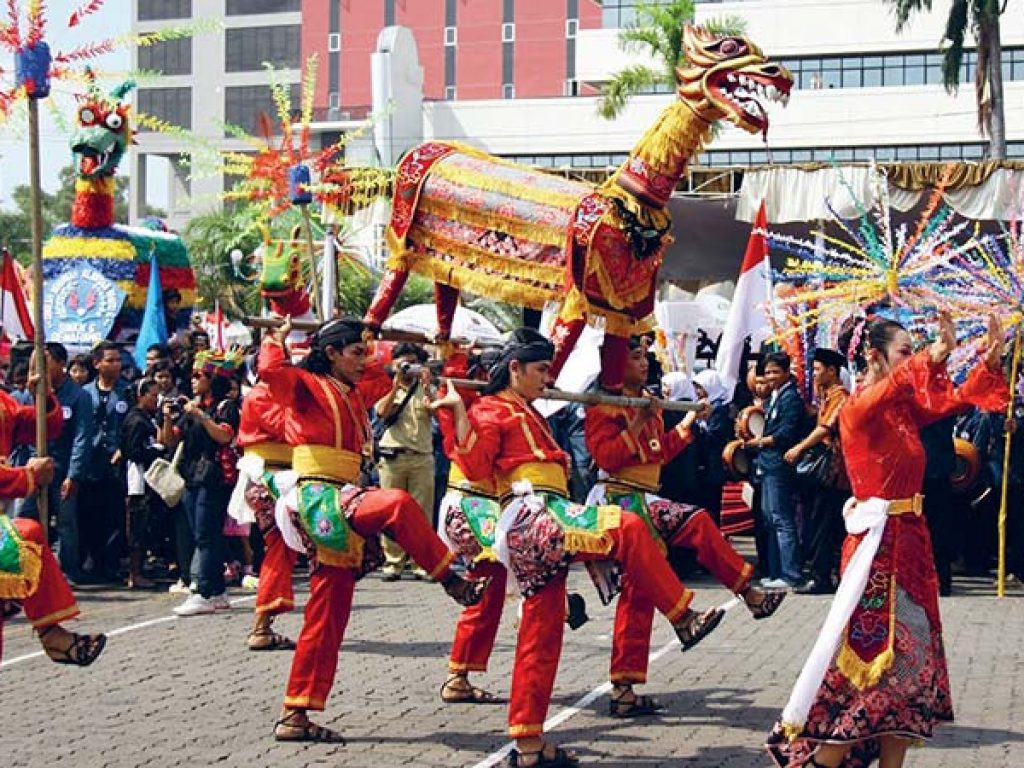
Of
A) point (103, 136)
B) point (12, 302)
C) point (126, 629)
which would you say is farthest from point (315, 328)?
point (103, 136)

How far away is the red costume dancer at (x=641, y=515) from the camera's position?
904 centimetres

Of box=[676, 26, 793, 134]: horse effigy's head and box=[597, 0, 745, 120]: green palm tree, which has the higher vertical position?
box=[597, 0, 745, 120]: green palm tree

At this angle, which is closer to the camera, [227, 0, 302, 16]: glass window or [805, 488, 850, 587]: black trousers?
[805, 488, 850, 587]: black trousers

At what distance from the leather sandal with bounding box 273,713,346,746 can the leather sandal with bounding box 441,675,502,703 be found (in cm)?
104

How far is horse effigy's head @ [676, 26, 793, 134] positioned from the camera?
9992 millimetres

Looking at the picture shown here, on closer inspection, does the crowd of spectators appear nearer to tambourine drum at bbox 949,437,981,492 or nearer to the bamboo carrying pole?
tambourine drum at bbox 949,437,981,492

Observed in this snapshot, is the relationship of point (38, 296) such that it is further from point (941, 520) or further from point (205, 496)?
point (941, 520)

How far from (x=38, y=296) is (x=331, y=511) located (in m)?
1.72

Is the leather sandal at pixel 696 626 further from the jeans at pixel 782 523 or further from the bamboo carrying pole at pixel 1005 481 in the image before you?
the jeans at pixel 782 523

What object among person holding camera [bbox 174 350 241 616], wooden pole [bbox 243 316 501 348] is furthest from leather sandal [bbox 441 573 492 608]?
person holding camera [bbox 174 350 241 616]

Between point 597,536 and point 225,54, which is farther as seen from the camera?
point 225,54

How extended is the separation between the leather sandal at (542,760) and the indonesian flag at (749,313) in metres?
6.06

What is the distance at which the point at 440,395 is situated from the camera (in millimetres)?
8336

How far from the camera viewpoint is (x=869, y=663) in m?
7.12
